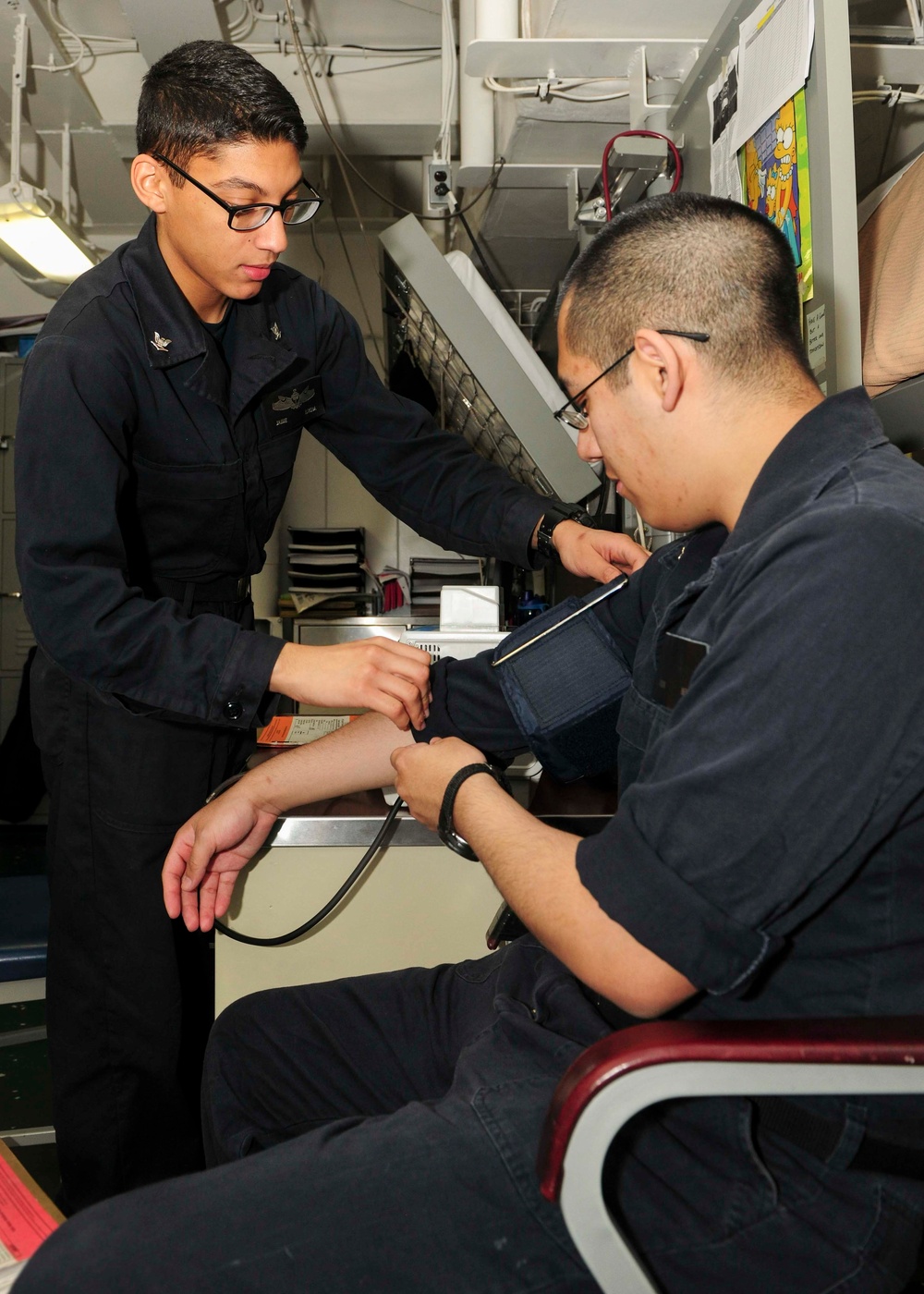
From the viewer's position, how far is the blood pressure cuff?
143cm

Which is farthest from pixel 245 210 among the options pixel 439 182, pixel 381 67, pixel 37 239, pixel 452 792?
pixel 381 67

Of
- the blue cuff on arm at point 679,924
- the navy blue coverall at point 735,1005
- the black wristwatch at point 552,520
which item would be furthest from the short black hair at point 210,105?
the blue cuff on arm at point 679,924

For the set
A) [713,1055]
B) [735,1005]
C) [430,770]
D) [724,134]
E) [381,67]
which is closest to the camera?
[713,1055]

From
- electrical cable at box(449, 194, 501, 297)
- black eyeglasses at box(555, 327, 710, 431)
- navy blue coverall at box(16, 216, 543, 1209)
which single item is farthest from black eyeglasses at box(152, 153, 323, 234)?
electrical cable at box(449, 194, 501, 297)

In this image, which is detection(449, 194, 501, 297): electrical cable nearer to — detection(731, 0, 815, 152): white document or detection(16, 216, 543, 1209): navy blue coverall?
detection(16, 216, 543, 1209): navy blue coverall

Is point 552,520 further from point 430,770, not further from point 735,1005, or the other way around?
point 735,1005

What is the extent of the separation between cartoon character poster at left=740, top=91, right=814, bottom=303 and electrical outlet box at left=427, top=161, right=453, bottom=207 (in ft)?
4.03

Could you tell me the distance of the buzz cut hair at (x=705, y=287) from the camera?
100 cm

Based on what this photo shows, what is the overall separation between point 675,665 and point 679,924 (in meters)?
0.32

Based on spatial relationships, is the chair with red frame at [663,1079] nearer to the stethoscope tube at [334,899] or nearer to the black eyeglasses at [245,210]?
the stethoscope tube at [334,899]

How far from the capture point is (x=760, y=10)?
1.33m

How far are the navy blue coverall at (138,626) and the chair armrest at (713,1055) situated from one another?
2.55ft

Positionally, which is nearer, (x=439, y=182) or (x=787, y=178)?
(x=787, y=178)

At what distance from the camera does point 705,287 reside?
101cm
